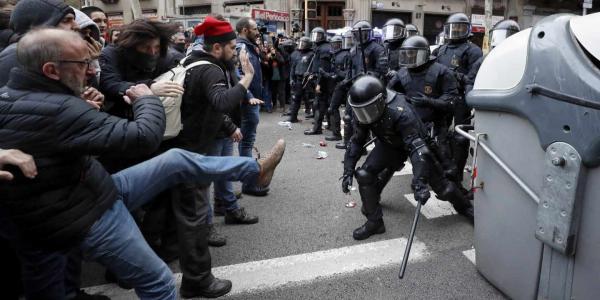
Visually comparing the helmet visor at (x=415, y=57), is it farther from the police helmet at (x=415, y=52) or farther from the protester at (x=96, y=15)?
the protester at (x=96, y=15)

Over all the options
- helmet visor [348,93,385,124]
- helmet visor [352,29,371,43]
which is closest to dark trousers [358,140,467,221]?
helmet visor [348,93,385,124]

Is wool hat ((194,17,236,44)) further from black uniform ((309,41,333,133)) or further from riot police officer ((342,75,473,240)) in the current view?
black uniform ((309,41,333,133))

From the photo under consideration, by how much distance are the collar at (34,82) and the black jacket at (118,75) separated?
1160mm

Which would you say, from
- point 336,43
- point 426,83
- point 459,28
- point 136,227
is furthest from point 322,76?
point 136,227

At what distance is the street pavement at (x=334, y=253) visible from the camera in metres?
2.92

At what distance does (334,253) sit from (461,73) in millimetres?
3134

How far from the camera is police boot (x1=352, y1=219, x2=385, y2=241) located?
12.2 feet

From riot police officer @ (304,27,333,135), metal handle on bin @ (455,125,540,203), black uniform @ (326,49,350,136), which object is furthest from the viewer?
riot police officer @ (304,27,333,135)

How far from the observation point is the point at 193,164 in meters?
2.42

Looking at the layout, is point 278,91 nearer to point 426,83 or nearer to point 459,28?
point 459,28

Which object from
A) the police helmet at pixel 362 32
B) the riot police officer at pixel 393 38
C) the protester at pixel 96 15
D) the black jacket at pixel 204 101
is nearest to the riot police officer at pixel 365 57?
the police helmet at pixel 362 32

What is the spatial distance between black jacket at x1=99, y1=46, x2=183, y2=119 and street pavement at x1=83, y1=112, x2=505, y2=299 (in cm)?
130

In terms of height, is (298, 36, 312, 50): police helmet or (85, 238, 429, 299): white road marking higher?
(298, 36, 312, 50): police helmet

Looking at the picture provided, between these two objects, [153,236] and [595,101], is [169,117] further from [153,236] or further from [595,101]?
[595,101]
